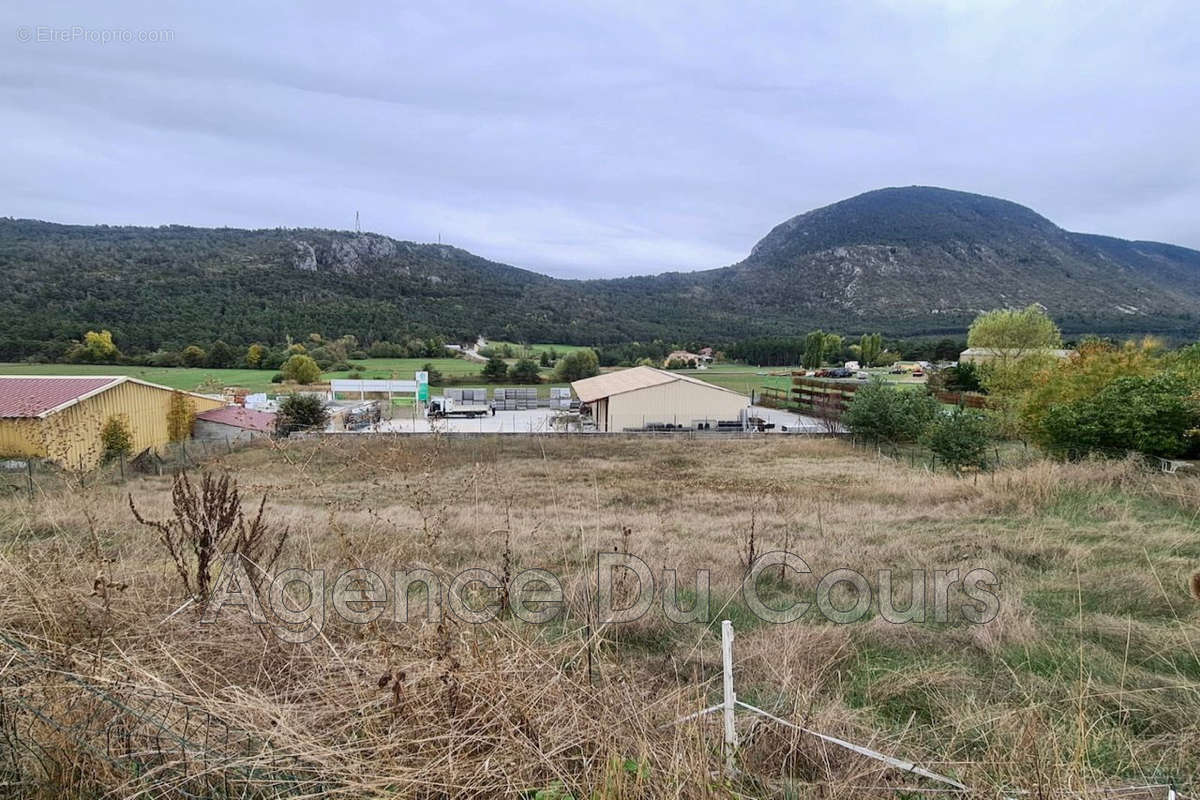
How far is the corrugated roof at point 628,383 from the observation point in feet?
95.8

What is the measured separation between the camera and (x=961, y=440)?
13461 millimetres

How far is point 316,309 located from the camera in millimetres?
70625

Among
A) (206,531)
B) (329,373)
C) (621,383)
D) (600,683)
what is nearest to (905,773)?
(600,683)

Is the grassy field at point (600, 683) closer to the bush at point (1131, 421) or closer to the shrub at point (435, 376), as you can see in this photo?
the bush at point (1131, 421)

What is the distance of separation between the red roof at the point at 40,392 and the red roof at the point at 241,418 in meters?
6.23

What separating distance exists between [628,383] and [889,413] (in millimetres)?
13965

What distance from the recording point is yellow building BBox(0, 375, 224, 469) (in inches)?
584

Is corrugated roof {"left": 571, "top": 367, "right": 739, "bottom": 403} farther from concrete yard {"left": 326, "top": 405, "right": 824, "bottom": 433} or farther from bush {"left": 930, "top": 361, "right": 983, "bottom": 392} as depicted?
bush {"left": 930, "top": 361, "right": 983, "bottom": 392}

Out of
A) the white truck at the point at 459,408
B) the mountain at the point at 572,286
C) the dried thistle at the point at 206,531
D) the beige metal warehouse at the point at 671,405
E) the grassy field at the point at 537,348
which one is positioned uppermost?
the mountain at the point at 572,286

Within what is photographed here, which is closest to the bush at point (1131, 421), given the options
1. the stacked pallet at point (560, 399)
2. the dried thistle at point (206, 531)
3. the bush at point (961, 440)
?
the bush at point (961, 440)

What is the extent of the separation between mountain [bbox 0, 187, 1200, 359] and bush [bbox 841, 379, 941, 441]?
2281 inches

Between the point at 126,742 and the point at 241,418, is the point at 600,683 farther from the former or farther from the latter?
the point at 241,418

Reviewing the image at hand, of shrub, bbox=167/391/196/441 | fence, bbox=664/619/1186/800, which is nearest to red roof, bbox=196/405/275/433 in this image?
shrub, bbox=167/391/196/441

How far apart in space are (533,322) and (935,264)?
2706 inches
